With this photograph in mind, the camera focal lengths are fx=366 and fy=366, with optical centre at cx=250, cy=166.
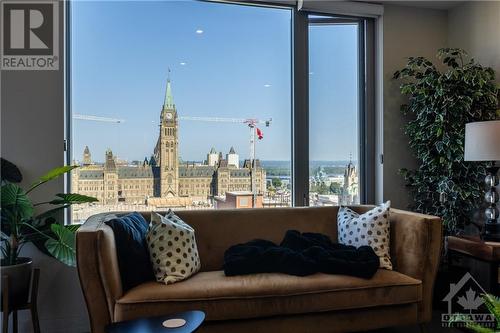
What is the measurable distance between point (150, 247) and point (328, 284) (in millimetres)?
1097

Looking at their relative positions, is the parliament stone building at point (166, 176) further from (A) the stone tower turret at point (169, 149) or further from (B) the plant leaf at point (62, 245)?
(B) the plant leaf at point (62, 245)

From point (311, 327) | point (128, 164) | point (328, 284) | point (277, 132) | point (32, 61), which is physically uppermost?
point (32, 61)

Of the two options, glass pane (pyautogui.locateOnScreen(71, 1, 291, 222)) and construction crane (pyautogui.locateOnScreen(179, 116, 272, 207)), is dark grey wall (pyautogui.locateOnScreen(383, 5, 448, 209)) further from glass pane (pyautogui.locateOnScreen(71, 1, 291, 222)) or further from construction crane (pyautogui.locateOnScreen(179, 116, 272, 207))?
construction crane (pyautogui.locateOnScreen(179, 116, 272, 207))

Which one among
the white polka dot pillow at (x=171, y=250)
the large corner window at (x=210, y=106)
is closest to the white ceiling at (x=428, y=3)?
the large corner window at (x=210, y=106)

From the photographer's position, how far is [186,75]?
310cm

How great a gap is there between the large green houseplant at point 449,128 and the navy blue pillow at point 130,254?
8.00 feet

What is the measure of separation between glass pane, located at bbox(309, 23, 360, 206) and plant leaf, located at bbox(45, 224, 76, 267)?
204 centimetres

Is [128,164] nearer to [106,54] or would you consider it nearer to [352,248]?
[106,54]

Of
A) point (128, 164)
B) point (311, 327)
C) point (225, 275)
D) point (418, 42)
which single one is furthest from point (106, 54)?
point (418, 42)

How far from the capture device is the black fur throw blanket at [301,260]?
2.27 metres

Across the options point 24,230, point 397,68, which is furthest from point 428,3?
point 24,230

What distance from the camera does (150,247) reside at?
2.25 metres

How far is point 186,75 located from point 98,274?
5.92ft

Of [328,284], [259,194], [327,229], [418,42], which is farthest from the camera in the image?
[418,42]
